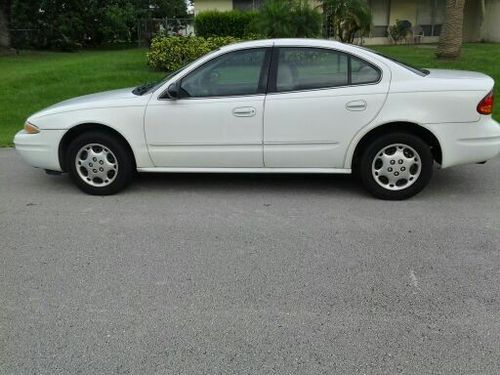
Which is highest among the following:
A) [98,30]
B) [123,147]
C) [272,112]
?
[98,30]

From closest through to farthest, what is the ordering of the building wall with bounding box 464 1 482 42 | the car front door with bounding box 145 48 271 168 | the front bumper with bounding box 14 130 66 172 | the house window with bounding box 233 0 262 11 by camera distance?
the car front door with bounding box 145 48 271 168 → the front bumper with bounding box 14 130 66 172 → the house window with bounding box 233 0 262 11 → the building wall with bounding box 464 1 482 42

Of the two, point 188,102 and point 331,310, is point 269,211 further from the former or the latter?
point 331,310

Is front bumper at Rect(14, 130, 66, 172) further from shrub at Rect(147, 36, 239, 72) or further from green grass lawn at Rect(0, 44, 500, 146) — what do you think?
shrub at Rect(147, 36, 239, 72)

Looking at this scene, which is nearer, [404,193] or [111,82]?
[404,193]

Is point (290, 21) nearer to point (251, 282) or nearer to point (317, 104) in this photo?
point (317, 104)

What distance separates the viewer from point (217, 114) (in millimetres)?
5430

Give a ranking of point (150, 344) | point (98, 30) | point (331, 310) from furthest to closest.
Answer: point (98, 30)
point (331, 310)
point (150, 344)

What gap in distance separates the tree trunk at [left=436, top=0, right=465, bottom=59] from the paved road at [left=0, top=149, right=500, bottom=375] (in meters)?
9.03

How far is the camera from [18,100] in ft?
38.9

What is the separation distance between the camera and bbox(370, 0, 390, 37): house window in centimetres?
2478

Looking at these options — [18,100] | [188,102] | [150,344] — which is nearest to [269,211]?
[188,102]

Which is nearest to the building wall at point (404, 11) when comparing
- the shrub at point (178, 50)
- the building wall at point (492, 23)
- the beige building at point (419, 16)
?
the beige building at point (419, 16)

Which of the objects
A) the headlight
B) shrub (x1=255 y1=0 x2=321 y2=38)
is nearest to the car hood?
the headlight

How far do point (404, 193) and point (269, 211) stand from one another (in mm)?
1408
